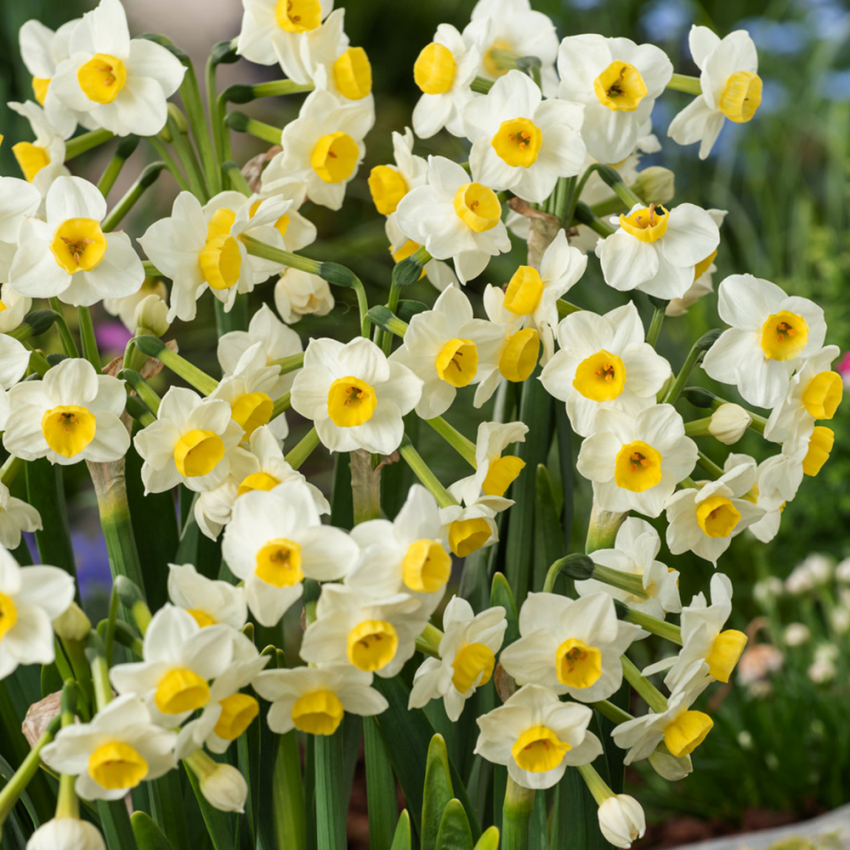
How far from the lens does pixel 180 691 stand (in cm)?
39

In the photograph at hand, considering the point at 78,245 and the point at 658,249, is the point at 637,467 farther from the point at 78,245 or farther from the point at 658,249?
the point at 78,245

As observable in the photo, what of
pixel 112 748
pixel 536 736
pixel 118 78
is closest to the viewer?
pixel 112 748

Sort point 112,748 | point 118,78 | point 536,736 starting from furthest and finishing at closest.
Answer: point 118,78, point 536,736, point 112,748

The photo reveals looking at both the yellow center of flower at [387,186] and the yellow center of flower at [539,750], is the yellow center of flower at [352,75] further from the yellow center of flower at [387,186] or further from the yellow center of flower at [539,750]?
the yellow center of flower at [539,750]

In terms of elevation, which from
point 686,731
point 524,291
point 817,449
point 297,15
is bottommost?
point 686,731

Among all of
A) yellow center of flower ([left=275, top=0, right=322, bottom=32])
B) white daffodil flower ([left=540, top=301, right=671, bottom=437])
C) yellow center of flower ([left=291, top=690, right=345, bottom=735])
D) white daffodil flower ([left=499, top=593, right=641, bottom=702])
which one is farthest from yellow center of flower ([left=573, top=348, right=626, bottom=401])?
yellow center of flower ([left=275, top=0, right=322, bottom=32])

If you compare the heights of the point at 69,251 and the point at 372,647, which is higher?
the point at 69,251

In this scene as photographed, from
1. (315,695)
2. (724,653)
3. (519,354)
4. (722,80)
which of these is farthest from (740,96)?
(315,695)

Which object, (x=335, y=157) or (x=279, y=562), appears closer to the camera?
(x=279, y=562)

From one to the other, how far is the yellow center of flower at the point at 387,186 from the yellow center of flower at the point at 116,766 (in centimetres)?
37

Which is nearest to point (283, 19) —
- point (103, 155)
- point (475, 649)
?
point (475, 649)

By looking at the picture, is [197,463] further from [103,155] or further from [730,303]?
[103,155]

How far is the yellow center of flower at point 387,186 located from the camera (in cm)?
60

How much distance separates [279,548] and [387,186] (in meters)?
0.28
